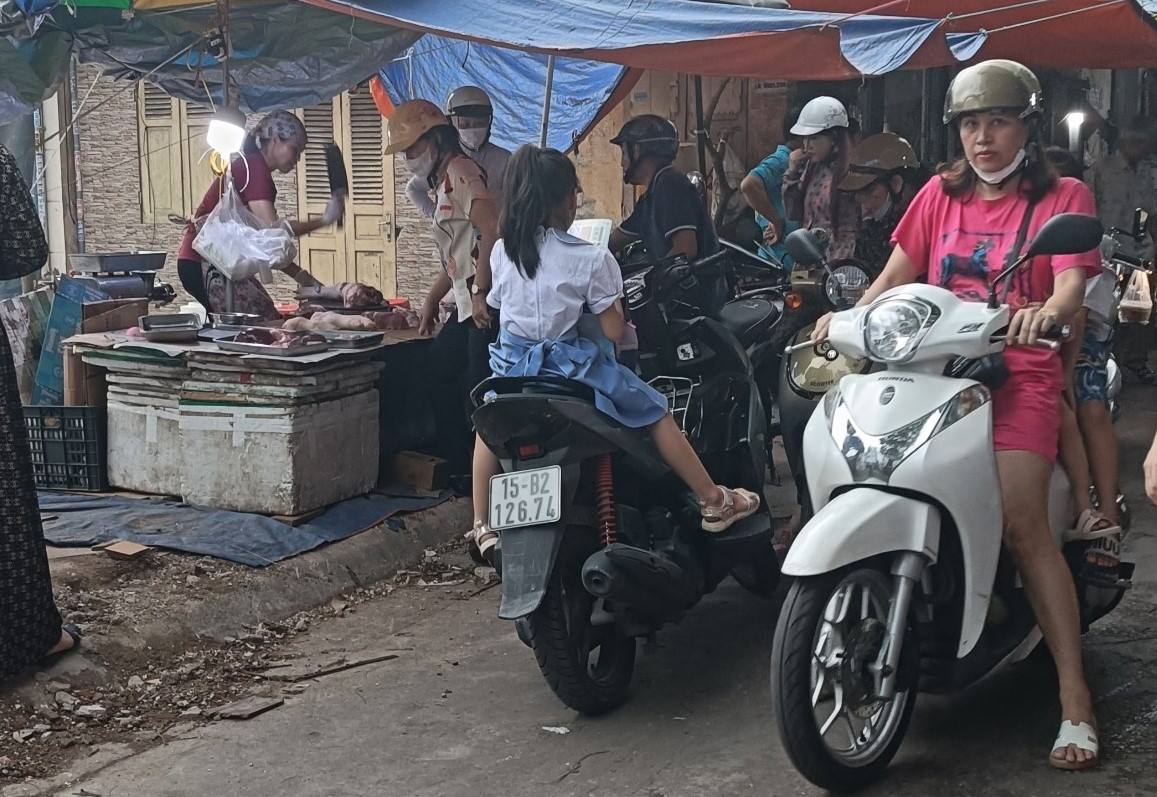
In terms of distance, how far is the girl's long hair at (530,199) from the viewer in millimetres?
4363

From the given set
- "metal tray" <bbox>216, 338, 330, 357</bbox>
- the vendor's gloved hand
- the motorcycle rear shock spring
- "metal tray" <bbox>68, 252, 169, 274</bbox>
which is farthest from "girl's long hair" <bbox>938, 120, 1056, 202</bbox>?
"metal tray" <bbox>68, 252, 169, 274</bbox>

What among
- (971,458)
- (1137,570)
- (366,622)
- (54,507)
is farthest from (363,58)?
(971,458)

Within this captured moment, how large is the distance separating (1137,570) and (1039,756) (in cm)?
209

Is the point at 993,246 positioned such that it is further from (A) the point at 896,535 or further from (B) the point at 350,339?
(B) the point at 350,339

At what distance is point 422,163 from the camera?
677 cm

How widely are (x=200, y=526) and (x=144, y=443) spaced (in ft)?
2.50

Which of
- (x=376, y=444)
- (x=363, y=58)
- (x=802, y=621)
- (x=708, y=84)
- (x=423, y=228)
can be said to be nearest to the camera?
(x=802, y=621)

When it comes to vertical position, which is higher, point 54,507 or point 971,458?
point 971,458

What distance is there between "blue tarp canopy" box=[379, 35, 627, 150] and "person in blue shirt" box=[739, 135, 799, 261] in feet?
5.03

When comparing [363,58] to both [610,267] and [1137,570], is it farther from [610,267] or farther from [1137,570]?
[1137,570]

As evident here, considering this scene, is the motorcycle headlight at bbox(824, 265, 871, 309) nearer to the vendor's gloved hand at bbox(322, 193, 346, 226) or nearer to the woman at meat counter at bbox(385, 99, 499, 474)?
the woman at meat counter at bbox(385, 99, 499, 474)

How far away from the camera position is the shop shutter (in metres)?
13.1

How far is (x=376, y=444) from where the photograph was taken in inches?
259

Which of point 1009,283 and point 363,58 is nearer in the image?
point 1009,283
